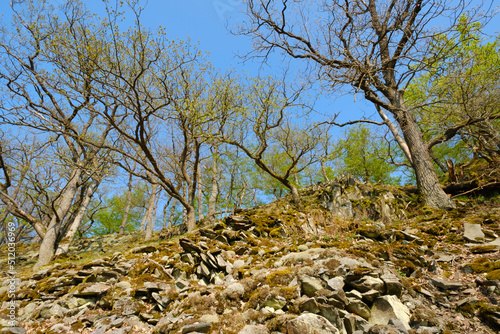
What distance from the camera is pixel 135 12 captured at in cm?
848

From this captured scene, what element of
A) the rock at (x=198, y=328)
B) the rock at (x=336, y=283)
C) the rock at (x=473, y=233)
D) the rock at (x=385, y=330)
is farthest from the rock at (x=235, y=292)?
the rock at (x=473, y=233)

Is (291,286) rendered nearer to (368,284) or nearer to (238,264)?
(368,284)

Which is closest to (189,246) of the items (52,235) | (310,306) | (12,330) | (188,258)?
(188,258)

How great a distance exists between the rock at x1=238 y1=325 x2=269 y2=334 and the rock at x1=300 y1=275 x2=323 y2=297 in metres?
0.93

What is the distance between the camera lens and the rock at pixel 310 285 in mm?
3672

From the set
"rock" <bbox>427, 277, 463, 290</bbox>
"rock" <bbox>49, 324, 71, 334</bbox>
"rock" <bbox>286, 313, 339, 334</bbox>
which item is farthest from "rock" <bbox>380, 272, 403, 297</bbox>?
"rock" <bbox>49, 324, 71, 334</bbox>

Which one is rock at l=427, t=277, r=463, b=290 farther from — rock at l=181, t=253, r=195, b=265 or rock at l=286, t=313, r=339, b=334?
rock at l=181, t=253, r=195, b=265

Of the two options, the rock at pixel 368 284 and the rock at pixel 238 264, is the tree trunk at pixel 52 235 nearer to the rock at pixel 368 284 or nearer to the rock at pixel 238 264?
the rock at pixel 238 264

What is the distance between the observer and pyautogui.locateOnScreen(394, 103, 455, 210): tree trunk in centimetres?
824

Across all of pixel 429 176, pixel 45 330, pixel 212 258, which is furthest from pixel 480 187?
pixel 45 330

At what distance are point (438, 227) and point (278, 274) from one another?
4856mm

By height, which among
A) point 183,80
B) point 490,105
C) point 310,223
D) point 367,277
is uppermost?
point 183,80

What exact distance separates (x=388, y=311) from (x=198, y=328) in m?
2.64

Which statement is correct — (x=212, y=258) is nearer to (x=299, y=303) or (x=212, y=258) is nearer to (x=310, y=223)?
(x=299, y=303)
